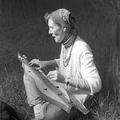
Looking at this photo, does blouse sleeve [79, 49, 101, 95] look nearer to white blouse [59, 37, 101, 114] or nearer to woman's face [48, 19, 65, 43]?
white blouse [59, 37, 101, 114]

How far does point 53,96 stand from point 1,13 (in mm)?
723

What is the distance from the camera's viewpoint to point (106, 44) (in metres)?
3.50

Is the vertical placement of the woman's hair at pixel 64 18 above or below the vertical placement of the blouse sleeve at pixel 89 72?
above

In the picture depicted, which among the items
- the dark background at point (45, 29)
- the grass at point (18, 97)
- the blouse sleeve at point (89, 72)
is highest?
the dark background at point (45, 29)

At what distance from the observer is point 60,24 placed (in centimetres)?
314

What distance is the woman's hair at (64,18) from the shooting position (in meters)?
3.12

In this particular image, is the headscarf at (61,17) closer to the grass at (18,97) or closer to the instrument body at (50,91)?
the instrument body at (50,91)

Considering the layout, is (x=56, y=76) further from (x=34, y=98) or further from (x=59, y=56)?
(x=59, y=56)

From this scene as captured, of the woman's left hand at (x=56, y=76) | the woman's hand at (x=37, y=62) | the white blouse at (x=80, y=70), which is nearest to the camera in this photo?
the woman's left hand at (x=56, y=76)

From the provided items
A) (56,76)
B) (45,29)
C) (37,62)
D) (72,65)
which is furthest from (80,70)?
(45,29)

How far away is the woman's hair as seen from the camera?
123 inches

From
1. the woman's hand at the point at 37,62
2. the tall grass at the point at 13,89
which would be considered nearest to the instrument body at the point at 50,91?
the woman's hand at the point at 37,62

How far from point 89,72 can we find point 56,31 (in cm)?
35

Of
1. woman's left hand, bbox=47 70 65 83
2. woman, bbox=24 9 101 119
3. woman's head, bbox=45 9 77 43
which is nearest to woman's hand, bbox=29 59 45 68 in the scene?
woman, bbox=24 9 101 119
